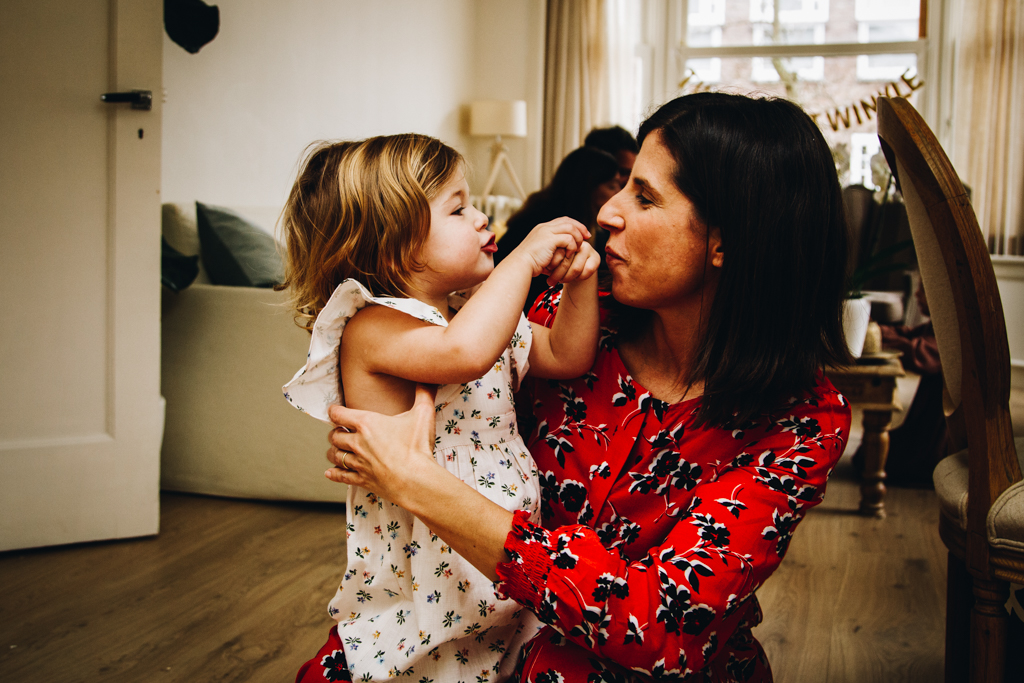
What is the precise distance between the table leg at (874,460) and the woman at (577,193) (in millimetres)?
1177

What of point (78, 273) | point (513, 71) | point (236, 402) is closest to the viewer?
point (78, 273)

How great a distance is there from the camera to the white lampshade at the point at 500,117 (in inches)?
233

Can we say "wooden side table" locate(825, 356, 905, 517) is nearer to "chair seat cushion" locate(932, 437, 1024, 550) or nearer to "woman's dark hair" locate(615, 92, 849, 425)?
"chair seat cushion" locate(932, 437, 1024, 550)

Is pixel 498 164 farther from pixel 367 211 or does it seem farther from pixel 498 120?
pixel 367 211

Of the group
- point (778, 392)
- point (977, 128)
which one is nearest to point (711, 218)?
point (778, 392)

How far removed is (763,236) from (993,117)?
5924 millimetres

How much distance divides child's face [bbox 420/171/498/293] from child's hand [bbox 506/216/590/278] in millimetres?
103

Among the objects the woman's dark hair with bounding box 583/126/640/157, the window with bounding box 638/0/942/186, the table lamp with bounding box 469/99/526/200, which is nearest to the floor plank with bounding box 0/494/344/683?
the woman's dark hair with bounding box 583/126/640/157

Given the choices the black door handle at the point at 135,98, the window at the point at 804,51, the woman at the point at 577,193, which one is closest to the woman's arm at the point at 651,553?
the woman at the point at 577,193

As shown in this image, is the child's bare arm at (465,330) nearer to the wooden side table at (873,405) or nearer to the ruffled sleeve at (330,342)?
the ruffled sleeve at (330,342)

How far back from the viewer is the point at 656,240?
96 cm

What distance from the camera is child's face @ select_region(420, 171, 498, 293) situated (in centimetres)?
103

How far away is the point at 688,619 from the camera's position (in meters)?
0.75

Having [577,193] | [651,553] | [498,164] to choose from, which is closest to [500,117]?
[498,164]
